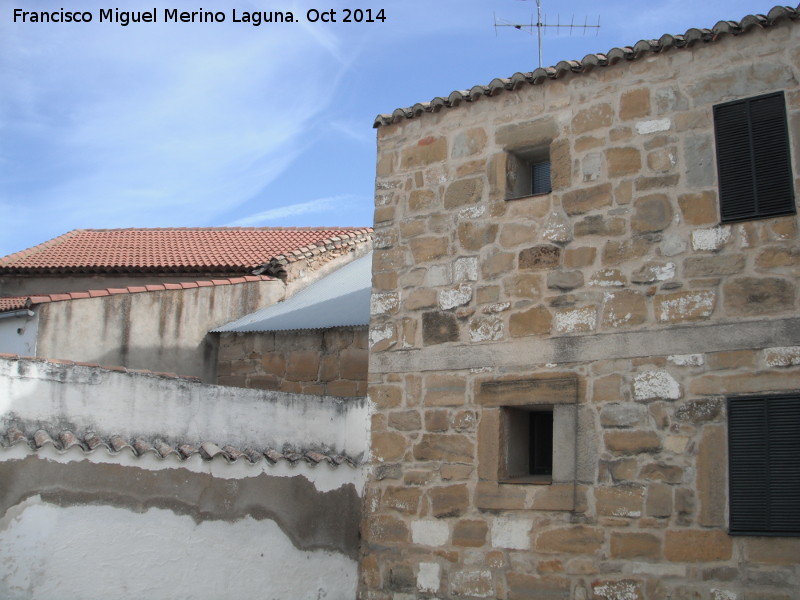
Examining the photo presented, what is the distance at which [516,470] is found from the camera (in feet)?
24.1

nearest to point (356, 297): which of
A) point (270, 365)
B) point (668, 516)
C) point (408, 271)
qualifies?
point (270, 365)

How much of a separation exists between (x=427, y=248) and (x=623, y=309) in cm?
187

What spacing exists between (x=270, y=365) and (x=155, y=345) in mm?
1836

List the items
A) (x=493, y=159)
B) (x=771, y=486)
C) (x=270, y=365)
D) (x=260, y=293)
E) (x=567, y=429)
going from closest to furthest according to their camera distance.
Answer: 1. (x=771, y=486)
2. (x=567, y=429)
3. (x=493, y=159)
4. (x=270, y=365)
5. (x=260, y=293)

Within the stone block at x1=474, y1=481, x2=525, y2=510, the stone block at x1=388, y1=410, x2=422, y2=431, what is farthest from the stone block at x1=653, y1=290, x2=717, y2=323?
the stone block at x1=388, y1=410, x2=422, y2=431

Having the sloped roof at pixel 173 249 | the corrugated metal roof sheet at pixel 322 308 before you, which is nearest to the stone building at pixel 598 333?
the corrugated metal roof sheet at pixel 322 308

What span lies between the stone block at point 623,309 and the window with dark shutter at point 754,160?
2.69 feet

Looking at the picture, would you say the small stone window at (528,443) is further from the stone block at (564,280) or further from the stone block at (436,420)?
the stone block at (564,280)

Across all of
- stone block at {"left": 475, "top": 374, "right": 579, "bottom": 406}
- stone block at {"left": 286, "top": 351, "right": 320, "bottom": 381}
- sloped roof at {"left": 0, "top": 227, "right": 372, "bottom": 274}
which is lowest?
stone block at {"left": 475, "top": 374, "right": 579, "bottom": 406}

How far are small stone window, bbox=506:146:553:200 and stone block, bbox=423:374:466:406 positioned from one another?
1558 mm

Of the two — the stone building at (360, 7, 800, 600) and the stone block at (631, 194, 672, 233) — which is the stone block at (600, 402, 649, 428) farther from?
the stone block at (631, 194, 672, 233)

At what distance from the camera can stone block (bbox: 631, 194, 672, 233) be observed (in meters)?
6.77

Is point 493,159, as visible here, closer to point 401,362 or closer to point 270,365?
point 401,362

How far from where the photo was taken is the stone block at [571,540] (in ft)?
21.9
